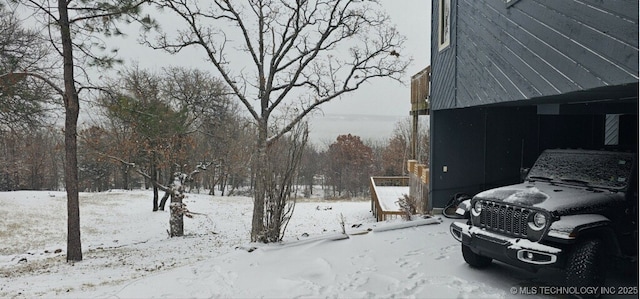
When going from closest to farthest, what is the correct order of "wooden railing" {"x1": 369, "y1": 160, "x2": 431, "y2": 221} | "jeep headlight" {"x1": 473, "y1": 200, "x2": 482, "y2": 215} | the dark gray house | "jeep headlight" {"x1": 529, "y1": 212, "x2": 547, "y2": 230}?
the dark gray house
"jeep headlight" {"x1": 529, "y1": 212, "x2": 547, "y2": 230}
"jeep headlight" {"x1": 473, "y1": 200, "x2": 482, "y2": 215}
"wooden railing" {"x1": 369, "y1": 160, "x2": 431, "y2": 221}

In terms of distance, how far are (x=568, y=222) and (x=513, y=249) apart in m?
0.55

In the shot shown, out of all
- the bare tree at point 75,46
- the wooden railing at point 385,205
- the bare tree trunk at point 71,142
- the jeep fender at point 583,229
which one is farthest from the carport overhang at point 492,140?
the bare tree trunk at point 71,142

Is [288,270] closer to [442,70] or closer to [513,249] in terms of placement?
[513,249]

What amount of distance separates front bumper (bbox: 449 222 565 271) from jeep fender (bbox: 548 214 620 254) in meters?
0.15

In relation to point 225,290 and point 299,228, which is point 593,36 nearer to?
point 225,290

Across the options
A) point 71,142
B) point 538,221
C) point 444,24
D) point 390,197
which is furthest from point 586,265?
point 390,197

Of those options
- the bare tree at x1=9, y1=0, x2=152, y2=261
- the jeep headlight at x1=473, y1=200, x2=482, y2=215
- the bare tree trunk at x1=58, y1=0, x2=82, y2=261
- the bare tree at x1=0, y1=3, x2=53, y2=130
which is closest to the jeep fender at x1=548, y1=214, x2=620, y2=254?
the jeep headlight at x1=473, y1=200, x2=482, y2=215

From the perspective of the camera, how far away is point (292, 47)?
607 inches

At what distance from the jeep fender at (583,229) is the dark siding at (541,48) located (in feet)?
4.01

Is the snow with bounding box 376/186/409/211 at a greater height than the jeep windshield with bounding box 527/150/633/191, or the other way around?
the jeep windshield with bounding box 527/150/633/191

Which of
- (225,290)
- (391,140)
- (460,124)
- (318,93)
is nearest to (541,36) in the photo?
(225,290)

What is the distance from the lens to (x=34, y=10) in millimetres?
9117

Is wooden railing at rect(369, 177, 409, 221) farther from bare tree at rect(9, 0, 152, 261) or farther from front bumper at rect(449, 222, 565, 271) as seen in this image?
bare tree at rect(9, 0, 152, 261)

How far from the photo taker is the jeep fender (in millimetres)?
3781
